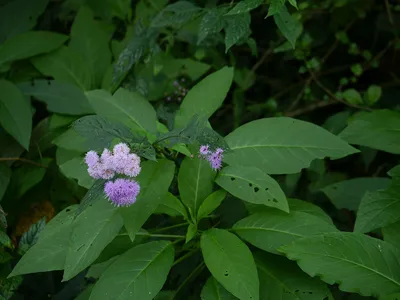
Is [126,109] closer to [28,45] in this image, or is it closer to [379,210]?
[28,45]

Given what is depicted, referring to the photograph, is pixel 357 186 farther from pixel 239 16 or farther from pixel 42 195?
pixel 42 195

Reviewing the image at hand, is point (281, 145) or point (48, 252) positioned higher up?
point (281, 145)

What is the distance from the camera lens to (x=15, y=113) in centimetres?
224

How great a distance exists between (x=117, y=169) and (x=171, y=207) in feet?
1.23

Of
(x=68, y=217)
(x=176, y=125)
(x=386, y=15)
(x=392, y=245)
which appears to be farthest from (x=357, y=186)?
(x=386, y=15)

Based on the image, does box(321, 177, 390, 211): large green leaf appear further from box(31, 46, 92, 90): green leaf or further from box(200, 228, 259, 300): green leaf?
box(31, 46, 92, 90): green leaf

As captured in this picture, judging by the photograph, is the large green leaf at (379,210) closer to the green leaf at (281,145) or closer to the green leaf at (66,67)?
the green leaf at (281,145)

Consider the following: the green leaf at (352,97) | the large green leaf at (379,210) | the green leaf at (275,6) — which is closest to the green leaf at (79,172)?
the green leaf at (275,6)

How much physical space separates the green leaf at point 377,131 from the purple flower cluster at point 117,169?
0.91 meters

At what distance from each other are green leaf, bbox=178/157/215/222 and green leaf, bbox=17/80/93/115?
0.79 meters

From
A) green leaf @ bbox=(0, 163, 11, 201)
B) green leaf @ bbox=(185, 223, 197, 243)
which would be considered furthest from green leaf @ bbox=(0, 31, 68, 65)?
green leaf @ bbox=(185, 223, 197, 243)

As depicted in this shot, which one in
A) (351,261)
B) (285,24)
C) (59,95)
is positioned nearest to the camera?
(351,261)

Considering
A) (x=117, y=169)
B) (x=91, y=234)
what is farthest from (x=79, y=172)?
(x=117, y=169)

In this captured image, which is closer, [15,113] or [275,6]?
[275,6]
